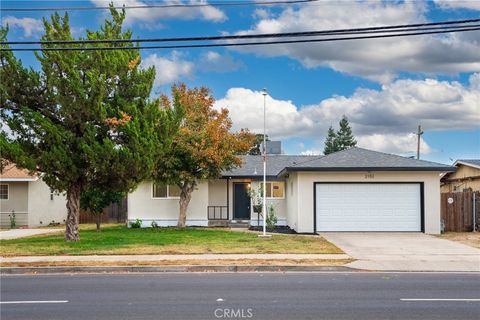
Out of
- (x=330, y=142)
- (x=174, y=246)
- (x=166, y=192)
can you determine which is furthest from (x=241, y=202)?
(x=330, y=142)

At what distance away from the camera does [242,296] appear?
34.9 feet

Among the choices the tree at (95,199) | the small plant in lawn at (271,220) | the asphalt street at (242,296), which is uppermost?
the tree at (95,199)

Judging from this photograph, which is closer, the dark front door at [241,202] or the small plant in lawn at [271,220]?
the small plant in lawn at [271,220]

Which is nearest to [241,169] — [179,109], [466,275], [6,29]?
[179,109]

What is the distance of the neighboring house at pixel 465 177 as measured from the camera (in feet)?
113

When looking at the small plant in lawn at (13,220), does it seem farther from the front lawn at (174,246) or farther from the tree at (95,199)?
the front lawn at (174,246)

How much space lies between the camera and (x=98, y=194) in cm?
2705

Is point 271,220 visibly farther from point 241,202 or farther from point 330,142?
point 330,142

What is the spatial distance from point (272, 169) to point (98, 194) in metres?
10.8

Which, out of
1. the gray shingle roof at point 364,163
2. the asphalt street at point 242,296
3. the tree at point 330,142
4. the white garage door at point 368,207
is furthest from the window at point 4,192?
the tree at point 330,142

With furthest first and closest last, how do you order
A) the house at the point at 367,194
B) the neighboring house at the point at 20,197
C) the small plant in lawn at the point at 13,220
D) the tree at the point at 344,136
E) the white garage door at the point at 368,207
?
the tree at the point at 344,136 → the neighboring house at the point at 20,197 → the small plant in lawn at the point at 13,220 → the white garage door at the point at 368,207 → the house at the point at 367,194

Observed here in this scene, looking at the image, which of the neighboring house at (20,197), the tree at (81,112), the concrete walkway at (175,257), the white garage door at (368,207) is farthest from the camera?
the neighboring house at (20,197)

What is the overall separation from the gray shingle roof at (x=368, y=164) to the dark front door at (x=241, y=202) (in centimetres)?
767

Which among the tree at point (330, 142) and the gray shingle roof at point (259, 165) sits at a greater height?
the tree at point (330, 142)
